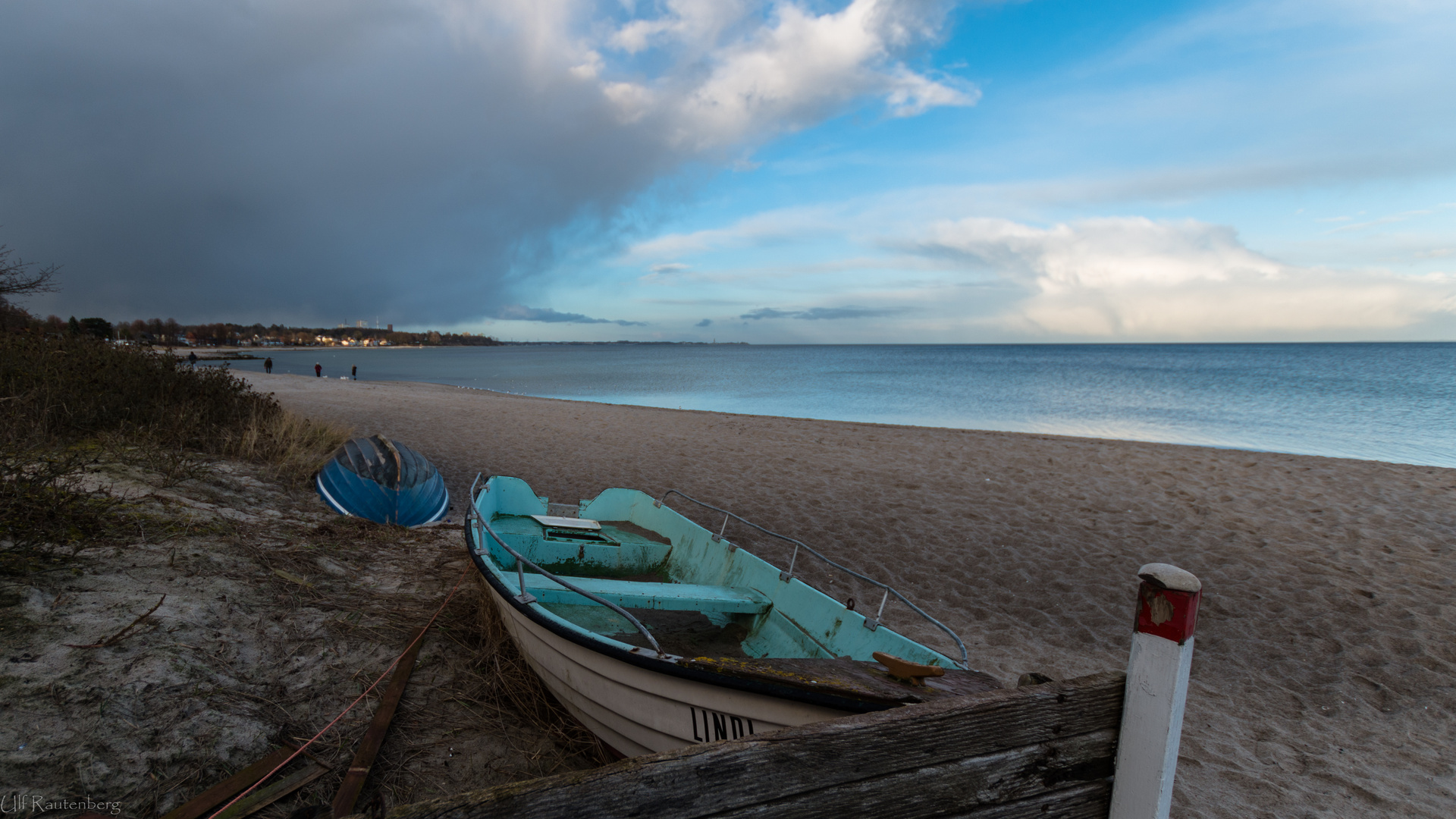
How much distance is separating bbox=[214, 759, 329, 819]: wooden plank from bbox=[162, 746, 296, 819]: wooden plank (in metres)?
0.06

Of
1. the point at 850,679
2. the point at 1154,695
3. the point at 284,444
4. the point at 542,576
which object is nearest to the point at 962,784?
the point at 1154,695

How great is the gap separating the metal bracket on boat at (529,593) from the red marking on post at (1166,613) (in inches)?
70.1

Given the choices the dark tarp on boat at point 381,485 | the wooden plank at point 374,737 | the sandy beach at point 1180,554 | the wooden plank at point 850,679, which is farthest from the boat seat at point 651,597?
the dark tarp on boat at point 381,485

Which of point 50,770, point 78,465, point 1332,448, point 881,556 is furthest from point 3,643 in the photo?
point 1332,448

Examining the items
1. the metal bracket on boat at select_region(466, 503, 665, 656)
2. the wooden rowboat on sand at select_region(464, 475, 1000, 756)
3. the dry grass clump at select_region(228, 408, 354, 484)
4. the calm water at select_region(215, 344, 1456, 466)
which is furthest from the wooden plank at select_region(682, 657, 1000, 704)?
the calm water at select_region(215, 344, 1456, 466)

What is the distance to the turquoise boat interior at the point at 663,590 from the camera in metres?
3.34

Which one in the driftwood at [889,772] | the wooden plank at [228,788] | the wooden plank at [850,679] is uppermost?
the driftwood at [889,772]

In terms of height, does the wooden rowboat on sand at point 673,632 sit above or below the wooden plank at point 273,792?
above

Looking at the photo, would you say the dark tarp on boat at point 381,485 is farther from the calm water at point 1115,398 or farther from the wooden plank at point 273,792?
the calm water at point 1115,398

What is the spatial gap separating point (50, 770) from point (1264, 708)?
6.67 m

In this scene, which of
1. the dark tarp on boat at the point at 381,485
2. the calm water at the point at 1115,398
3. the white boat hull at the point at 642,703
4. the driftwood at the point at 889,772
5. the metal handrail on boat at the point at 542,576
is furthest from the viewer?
the calm water at the point at 1115,398

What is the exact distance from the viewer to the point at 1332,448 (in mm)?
17141

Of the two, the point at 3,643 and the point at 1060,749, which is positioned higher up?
the point at 1060,749

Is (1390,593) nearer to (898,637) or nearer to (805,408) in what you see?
(898,637)
